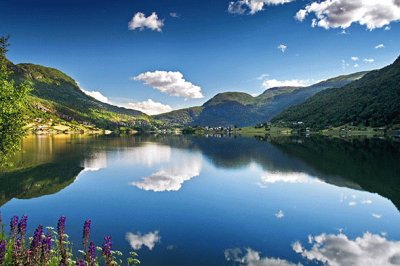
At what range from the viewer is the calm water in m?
23.4

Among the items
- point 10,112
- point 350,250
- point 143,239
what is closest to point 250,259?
point 350,250

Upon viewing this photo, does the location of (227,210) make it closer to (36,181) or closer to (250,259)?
(250,259)

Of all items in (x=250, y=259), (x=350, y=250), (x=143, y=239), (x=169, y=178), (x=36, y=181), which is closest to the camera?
(x=250, y=259)

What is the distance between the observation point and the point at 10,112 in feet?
78.5

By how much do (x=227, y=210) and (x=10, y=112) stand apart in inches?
950

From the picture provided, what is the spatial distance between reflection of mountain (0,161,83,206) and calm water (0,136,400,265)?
147mm

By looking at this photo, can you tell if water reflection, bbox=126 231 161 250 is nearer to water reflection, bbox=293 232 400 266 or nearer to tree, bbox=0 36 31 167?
water reflection, bbox=293 232 400 266

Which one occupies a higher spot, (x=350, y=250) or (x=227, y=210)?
(x=350, y=250)

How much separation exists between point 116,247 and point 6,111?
13561mm

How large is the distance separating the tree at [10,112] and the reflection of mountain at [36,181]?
15907 millimetres

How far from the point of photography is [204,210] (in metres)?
35.9

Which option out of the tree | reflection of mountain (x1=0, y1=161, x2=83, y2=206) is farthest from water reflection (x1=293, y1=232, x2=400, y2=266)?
reflection of mountain (x1=0, y1=161, x2=83, y2=206)

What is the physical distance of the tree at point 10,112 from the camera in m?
24.6

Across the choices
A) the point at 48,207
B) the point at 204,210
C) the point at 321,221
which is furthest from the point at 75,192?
the point at 321,221
